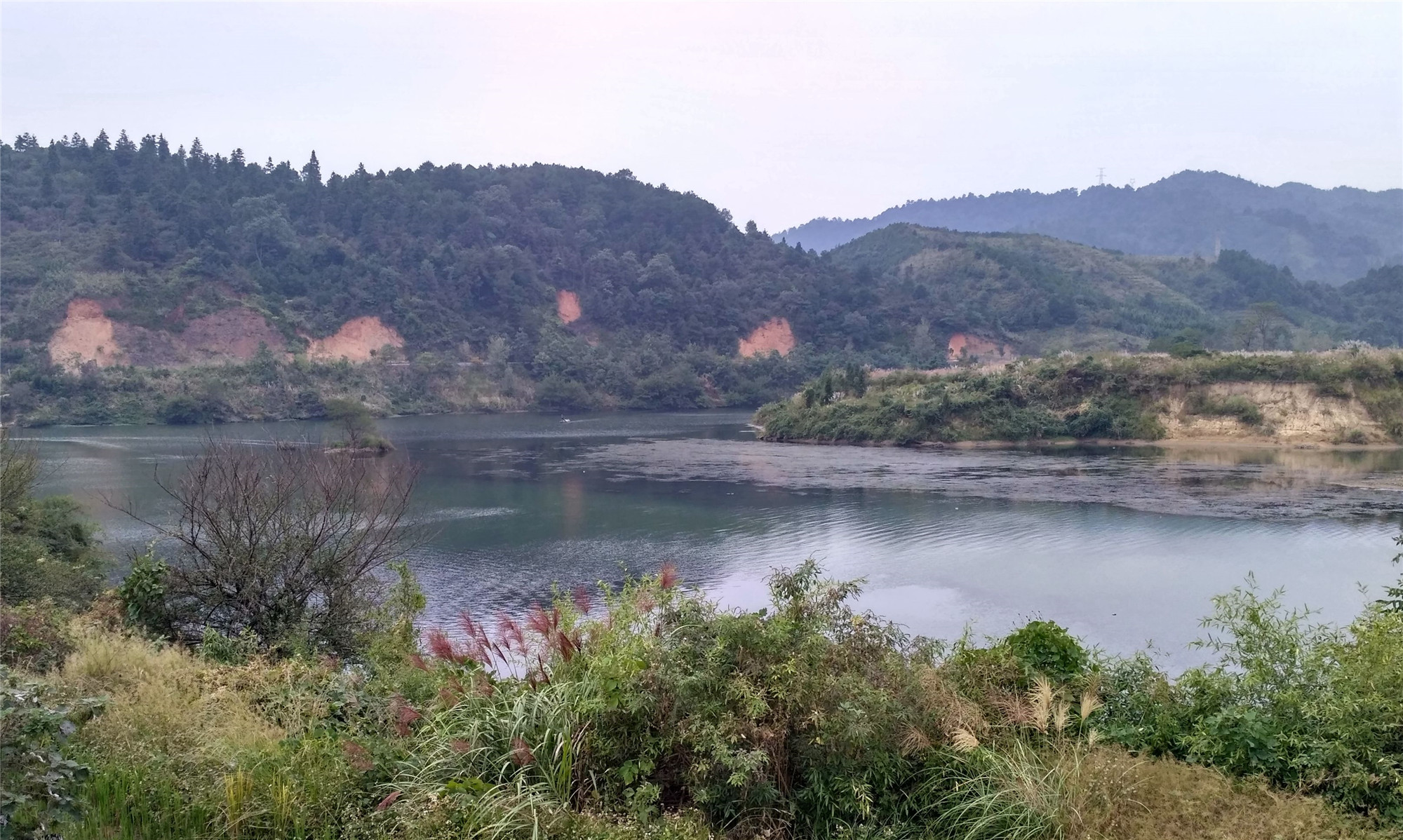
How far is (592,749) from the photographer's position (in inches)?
199

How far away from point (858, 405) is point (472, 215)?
66.4 m

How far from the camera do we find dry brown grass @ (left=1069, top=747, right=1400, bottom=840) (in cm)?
446

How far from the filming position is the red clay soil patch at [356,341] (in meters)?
81.0

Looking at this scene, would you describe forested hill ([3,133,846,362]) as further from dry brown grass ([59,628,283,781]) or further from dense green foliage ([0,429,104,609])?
dry brown grass ([59,628,283,781])

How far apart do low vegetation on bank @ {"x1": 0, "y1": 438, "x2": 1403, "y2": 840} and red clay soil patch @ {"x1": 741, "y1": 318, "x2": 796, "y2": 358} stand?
9147 centimetres

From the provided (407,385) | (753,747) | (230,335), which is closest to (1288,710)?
(753,747)

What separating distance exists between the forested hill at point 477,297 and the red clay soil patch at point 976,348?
2.76 feet

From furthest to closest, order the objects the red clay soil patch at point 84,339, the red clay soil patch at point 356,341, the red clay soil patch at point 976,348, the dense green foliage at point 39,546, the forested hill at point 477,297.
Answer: the red clay soil patch at point 976,348 → the red clay soil patch at point 356,341 → the forested hill at point 477,297 → the red clay soil patch at point 84,339 → the dense green foliage at point 39,546

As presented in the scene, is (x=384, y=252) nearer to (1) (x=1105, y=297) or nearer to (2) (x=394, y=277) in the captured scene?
(2) (x=394, y=277)

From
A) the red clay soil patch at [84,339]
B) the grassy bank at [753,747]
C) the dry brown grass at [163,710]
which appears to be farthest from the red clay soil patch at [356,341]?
the grassy bank at [753,747]

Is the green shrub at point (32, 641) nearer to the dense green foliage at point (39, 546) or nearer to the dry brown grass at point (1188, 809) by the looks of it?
the dense green foliage at point (39, 546)

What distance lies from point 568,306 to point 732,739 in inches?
3954

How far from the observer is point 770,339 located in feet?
329

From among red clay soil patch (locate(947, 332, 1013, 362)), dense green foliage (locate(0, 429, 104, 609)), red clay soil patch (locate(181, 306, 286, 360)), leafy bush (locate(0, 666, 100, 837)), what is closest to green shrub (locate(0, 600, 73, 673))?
leafy bush (locate(0, 666, 100, 837))
